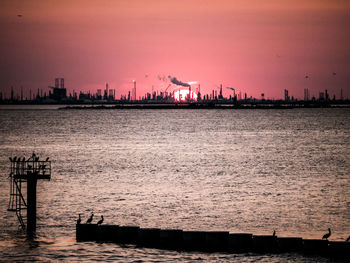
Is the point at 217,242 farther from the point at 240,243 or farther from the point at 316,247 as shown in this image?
the point at 316,247

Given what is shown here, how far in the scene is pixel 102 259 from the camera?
29.6 meters

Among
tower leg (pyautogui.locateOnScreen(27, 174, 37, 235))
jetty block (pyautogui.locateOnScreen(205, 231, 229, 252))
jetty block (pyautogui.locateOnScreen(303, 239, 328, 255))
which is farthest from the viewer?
tower leg (pyautogui.locateOnScreen(27, 174, 37, 235))

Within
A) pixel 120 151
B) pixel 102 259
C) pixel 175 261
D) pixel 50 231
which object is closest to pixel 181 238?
pixel 175 261

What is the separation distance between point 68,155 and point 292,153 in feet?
104

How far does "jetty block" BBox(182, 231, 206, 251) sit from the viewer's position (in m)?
30.7

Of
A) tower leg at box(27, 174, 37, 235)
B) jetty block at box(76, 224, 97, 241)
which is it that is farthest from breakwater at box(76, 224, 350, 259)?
tower leg at box(27, 174, 37, 235)

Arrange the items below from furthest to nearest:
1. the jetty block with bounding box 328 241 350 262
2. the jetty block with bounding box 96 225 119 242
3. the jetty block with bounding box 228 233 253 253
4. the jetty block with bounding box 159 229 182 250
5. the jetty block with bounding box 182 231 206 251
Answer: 1. the jetty block with bounding box 96 225 119 242
2. the jetty block with bounding box 159 229 182 250
3. the jetty block with bounding box 182 231 206 251
4. the jetty block with bounding box 228 233 253 253
5. the jetty block with bounding box 328 241 350 262

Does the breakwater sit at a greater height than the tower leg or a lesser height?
lesser

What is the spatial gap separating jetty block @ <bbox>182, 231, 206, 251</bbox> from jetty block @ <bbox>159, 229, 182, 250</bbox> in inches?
9.8

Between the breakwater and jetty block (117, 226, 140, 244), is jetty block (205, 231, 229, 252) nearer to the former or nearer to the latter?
the breakwater

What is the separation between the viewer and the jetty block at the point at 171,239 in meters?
30.8

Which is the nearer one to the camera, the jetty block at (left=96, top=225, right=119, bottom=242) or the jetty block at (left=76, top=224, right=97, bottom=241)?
the jetty block at (left=96, top=225, right=119, bottom=242)

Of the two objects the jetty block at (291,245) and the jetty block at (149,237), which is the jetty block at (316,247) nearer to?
the jetty block at (291,245)

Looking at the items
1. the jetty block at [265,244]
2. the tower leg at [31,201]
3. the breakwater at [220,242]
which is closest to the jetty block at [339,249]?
the breakwater at [220,242]
